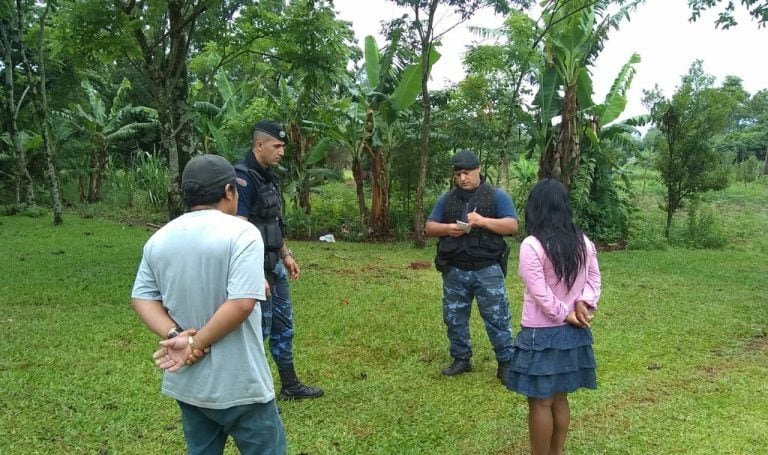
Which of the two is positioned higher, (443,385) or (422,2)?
(422,2)

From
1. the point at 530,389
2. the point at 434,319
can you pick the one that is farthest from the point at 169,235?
the point at 434,319

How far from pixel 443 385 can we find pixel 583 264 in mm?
1758

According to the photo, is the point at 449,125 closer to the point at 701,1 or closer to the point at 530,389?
Result: the point at 701,1

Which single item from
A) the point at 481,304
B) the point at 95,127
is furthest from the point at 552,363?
the point at 95,127

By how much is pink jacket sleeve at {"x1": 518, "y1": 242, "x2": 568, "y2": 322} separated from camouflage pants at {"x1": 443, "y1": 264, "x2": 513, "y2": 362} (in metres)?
1.26

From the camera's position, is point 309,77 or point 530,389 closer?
point 530,389

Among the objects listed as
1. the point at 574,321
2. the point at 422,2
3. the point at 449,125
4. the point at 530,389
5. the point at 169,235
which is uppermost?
the point at 422,2

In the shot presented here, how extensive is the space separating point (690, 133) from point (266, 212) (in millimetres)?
9882

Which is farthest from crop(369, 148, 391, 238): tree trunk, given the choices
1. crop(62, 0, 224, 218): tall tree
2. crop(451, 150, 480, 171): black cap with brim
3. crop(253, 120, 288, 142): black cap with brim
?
crop(253, 120, 288, 142): black cap with brim

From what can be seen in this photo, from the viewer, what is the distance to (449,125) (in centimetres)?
1108

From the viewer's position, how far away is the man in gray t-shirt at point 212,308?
5.95 ft

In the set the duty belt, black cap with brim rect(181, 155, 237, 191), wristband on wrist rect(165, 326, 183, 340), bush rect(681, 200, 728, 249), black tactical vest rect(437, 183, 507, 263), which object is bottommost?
bush rect(681, 200, 728, 249)

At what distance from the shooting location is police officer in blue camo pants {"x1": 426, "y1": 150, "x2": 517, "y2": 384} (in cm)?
386

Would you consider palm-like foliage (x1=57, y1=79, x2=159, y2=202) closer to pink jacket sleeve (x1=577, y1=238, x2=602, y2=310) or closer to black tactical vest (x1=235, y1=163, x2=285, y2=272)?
black tactical vest (x1=235, y1=163, x2=285, y2=272)
